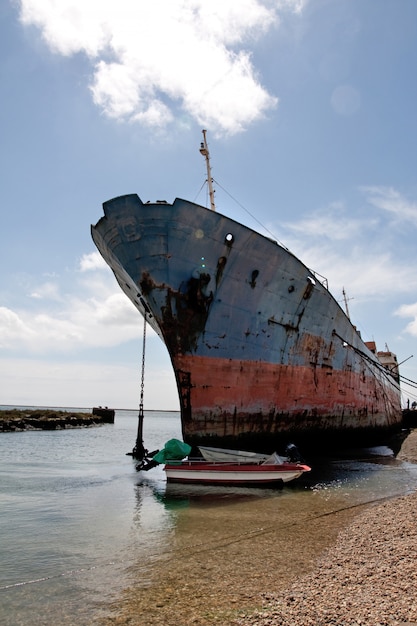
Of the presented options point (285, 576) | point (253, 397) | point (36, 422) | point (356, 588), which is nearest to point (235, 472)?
point (253, 397)

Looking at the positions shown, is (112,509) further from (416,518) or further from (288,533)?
(416,518)

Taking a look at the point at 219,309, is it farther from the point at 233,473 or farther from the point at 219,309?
the point at 233,473

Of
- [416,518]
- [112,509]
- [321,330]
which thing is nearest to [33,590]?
[112,509]

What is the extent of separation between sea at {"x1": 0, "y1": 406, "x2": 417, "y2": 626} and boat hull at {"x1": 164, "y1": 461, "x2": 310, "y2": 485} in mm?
251

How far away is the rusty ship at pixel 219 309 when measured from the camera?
35.9 feet

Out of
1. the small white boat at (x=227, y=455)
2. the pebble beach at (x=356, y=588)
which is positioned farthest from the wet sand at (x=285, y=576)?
the small white boat at (x=227, y=455)

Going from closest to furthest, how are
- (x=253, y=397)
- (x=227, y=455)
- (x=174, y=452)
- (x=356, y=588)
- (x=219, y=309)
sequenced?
(x=356, y=588), (x=227, y=455), (x=174, y=452), (x=219, y=309), (x=253, y=397)

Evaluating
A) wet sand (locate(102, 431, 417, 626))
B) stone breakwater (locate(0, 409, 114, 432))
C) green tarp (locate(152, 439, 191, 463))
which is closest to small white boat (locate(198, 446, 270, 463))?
green tarp (locate(152, 439, 191, 463))

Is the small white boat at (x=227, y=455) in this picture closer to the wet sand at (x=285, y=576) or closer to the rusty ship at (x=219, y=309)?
the rusty ship at (x=219, y=309)

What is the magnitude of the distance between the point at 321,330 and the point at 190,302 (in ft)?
17.1

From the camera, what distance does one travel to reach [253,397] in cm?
1150

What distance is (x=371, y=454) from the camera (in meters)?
17.2

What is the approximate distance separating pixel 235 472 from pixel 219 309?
414 cm

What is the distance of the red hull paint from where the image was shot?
10.9 m
